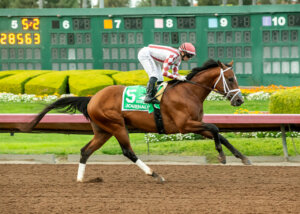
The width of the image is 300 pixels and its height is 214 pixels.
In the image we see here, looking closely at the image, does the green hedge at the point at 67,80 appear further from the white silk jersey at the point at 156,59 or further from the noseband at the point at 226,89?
the noseband at the point at 226,89

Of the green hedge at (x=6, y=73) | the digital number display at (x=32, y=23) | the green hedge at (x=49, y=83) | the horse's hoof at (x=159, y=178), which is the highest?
the digital number display at (x=32, y=23)

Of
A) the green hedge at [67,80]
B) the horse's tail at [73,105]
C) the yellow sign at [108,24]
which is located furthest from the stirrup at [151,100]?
the yellow sign at [108,24]

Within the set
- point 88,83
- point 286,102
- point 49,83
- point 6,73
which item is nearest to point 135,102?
point 286,102

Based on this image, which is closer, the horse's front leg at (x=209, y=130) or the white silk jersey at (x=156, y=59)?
the horse's front leg at (x=209, y=130)

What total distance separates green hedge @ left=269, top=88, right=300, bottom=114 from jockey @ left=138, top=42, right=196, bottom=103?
3156 mm

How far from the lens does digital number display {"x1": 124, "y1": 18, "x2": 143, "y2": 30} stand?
15.2m

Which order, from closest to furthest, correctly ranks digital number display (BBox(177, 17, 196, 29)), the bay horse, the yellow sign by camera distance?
the bay horse, digital number display (BBox(177, 17, 196, 29)), the yellow sign

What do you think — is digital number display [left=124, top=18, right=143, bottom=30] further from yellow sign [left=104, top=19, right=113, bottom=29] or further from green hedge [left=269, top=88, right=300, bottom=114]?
green hedge [left=269, top=88, right=300, bottom=114]

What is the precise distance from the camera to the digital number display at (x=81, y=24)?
50.4 feet

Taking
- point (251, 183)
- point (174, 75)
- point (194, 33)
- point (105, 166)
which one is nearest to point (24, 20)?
point (194, 33)

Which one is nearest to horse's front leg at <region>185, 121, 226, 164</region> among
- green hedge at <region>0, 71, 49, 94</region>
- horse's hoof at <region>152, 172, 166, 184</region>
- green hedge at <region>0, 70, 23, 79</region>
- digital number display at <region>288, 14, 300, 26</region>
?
horse's hoof at <region>152, 172, 166, 184</region>

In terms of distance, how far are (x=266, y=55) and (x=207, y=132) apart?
861cm

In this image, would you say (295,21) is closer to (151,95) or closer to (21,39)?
(21,39)

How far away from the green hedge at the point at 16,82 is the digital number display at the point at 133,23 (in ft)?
7.65
